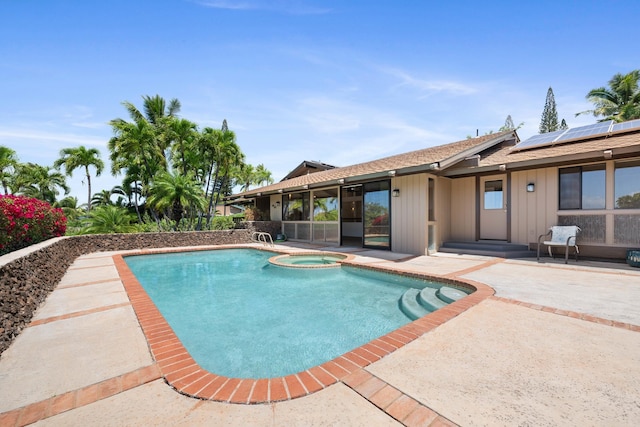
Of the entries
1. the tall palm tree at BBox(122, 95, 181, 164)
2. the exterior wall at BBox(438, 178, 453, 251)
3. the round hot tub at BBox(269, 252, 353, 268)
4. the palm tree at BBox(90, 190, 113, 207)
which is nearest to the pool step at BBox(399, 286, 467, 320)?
the round hot tub at BBox(269, 252, 353, 268)

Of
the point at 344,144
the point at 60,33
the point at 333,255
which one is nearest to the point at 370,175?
the point at 333,255

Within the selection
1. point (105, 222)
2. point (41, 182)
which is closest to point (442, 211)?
point (105, 222)

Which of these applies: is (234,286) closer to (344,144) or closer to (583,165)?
(583,165)

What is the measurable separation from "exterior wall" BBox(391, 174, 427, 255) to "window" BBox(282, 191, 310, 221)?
5143 millimetres

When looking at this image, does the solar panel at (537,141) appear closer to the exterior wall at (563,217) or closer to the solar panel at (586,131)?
the solar panel at (586,131)

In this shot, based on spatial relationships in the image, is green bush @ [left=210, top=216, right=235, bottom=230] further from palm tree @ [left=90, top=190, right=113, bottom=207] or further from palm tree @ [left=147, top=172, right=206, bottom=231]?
palm tree @ [left=90, top=190, right=113, bottom=207]

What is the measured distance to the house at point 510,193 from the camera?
7.15m

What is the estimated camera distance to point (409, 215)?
919 cm

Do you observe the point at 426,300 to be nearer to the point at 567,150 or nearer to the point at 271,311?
the point at 271,311

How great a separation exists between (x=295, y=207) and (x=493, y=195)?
9.00 meters

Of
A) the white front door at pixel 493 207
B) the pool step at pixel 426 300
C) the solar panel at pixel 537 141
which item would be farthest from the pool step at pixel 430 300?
the solar panel at pixel 537 141

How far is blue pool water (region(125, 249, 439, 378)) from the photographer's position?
3289 millimetres

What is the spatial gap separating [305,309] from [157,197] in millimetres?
11809

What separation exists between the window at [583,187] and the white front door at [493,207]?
151cm
